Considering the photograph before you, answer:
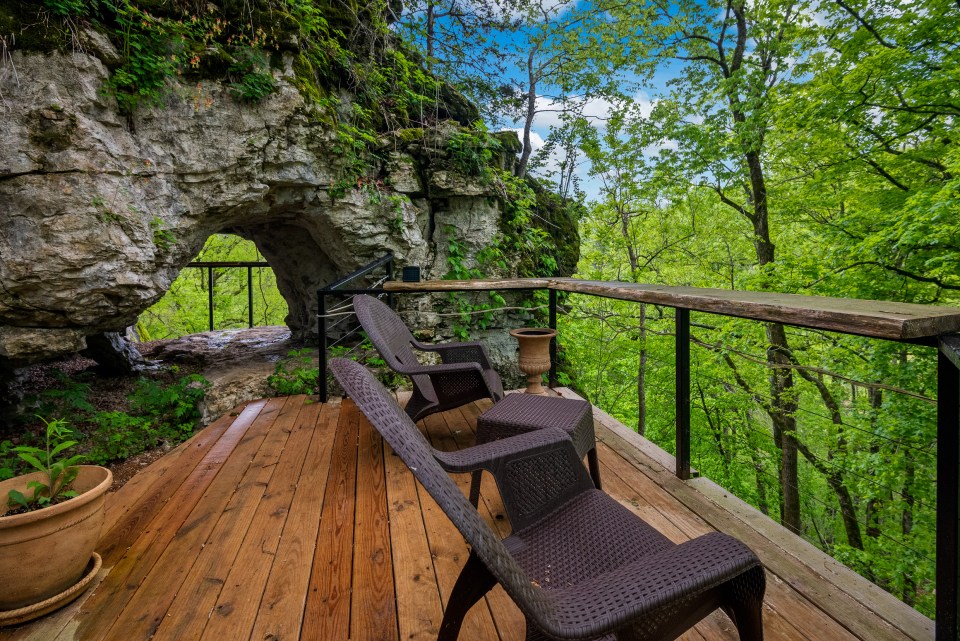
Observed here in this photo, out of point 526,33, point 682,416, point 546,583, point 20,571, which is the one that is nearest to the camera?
point 546,583

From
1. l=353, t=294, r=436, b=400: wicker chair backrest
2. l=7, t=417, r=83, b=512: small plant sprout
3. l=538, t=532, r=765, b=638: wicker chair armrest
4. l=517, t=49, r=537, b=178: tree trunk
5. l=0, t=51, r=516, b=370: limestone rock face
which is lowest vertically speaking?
l=7, t=417, r=83, b=512: small plant sprout

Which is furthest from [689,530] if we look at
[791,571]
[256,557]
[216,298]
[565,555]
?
[216,298]

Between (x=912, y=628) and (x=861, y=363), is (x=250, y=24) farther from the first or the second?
(x=861, y=363)

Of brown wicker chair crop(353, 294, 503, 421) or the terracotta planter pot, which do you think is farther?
brown wicker chair crop(353, 294, 503, 421)

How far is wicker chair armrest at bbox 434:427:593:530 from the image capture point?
1199 millimetres

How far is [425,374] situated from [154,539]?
1.36m

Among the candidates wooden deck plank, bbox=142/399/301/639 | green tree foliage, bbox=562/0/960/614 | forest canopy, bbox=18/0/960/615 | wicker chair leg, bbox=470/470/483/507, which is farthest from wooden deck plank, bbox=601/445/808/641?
forest canopy, bbox=18/0/960/615

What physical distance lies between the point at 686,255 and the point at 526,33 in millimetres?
5601

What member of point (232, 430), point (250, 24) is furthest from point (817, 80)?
point (232, 430)

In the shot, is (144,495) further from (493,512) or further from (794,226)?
(794,226)

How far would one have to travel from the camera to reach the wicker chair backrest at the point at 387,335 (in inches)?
89.7

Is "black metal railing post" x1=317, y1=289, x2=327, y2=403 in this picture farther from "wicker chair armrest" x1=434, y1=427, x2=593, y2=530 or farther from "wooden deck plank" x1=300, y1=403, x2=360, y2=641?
"wicker chair armrest" x1=434, y1=427, x2=593, y2=530

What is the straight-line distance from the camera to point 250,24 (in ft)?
12.9

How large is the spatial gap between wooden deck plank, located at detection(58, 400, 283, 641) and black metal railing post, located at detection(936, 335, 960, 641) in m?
2.33
